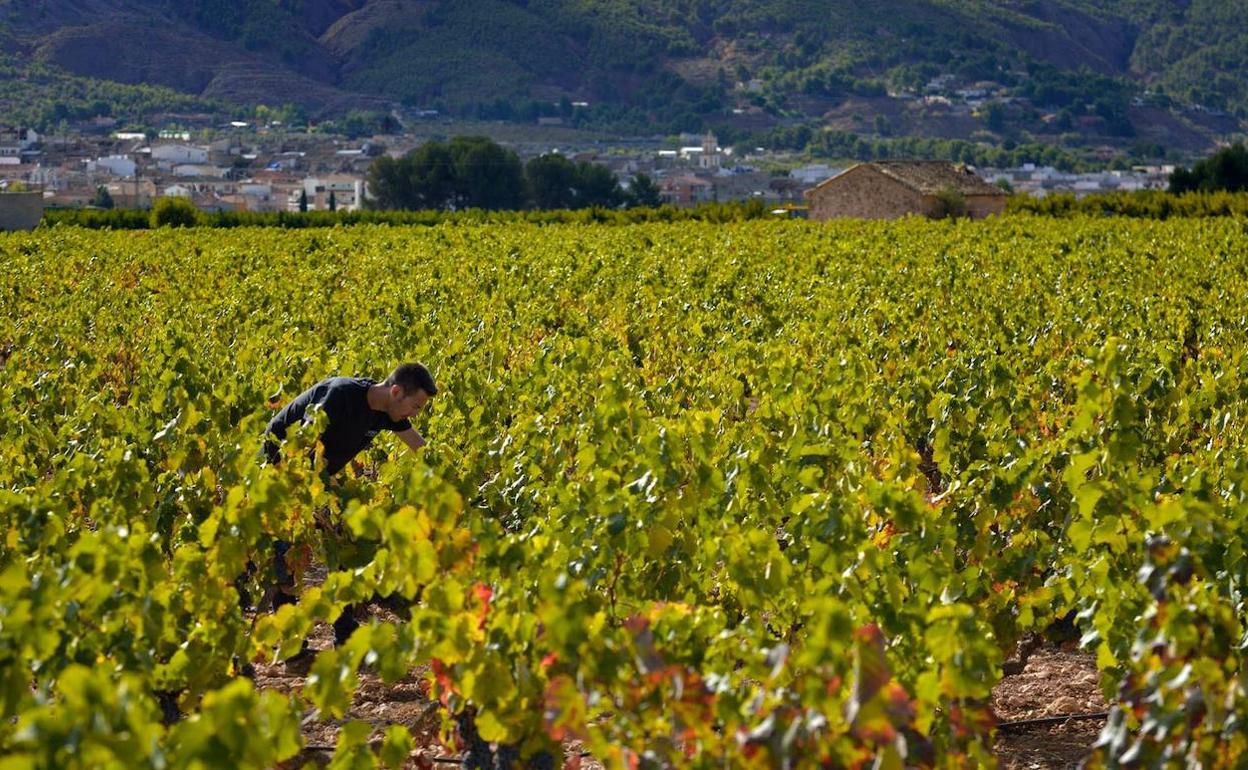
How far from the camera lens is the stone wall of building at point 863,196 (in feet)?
185

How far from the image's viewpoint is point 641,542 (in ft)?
18.4

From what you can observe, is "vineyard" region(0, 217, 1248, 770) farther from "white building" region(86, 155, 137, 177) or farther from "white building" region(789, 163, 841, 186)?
"white building" region(789, 163, 841, 186)

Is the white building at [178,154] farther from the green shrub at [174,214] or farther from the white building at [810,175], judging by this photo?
the green shrub at [174,214]

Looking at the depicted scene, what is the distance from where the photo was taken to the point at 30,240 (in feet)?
93.7

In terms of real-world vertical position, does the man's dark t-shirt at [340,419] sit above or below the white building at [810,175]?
above

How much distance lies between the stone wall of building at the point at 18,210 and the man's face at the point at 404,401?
34849mm

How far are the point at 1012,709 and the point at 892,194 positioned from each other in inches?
2000

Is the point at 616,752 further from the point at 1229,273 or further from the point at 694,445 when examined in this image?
the point at 1229,273

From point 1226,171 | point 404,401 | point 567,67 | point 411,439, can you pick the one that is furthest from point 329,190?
point 404,401

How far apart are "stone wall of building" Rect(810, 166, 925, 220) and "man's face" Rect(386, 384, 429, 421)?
163 feet

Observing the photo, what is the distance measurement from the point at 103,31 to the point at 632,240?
527ft

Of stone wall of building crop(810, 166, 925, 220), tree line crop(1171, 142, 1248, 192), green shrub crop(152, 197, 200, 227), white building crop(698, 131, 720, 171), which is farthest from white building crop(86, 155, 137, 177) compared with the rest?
tree line crop(1171, 142, 1248, 192)

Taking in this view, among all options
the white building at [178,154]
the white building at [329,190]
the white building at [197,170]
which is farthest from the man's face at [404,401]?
the white building at [178,154]

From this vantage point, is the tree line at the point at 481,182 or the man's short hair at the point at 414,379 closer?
the man's short hair at the point at 414,379
